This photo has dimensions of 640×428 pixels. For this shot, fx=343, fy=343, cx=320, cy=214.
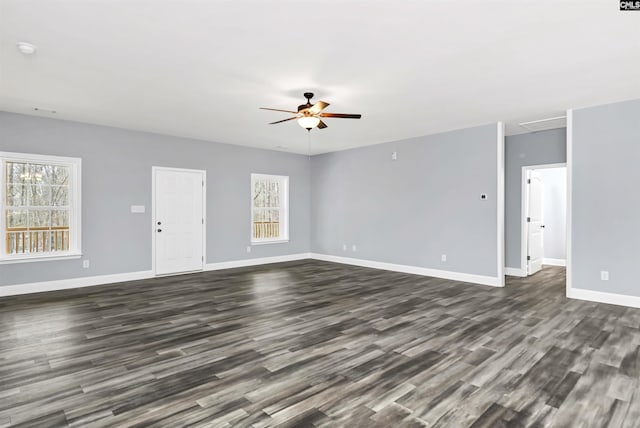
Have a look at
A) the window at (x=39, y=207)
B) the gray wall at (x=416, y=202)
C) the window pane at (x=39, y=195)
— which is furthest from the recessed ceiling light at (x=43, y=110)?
the gray wall at (x=416, y=202)

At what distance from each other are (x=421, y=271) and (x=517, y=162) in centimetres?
279

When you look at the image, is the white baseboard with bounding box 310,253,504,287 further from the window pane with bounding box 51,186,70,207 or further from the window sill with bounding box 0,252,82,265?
the window pane with bounding box 51,186,70,207

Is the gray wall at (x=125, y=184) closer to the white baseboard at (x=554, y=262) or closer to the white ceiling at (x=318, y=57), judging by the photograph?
the white ceiling at (x=318, y=57)

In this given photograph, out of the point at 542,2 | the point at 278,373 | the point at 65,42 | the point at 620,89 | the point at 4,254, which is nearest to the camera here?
the point at 542,2

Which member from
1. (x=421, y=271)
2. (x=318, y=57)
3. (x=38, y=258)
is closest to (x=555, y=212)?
(x=421, y=271)

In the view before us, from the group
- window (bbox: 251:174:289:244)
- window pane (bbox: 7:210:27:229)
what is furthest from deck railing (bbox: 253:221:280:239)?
window pane (bbox: 7:210:27:229)

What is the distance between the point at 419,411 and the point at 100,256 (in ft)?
18.9

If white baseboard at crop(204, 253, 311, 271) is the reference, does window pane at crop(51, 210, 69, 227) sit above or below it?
above

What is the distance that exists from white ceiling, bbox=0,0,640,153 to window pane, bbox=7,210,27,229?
1536 mm

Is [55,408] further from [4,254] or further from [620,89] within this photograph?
[620,89]

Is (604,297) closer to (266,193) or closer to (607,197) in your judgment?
(607,197)

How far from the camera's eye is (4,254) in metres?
5.08

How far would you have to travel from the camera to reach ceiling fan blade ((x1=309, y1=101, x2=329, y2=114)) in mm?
3855

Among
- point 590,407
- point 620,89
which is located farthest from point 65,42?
point 620,89
